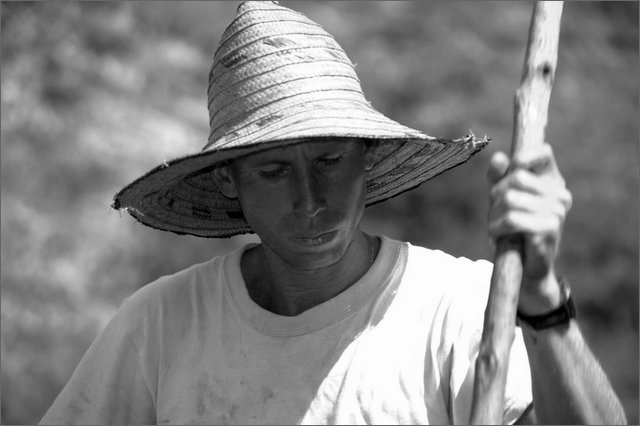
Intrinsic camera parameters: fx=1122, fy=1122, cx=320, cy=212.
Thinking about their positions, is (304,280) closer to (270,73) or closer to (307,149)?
(307,149)

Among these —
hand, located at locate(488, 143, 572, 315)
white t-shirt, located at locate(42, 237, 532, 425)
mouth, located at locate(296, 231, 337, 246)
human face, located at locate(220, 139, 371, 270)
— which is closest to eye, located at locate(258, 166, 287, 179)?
human face, located at locate(220, 139, 371, 270)

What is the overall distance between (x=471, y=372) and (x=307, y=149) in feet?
2.07

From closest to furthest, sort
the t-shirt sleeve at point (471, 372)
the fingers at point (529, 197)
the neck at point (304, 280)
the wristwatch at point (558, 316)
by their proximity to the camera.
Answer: the fingers at point (529, 197)
the wristwatch at point (558, 316)
the t-shirt sleeve at point (471, 372)
the neck at point (304, 280)

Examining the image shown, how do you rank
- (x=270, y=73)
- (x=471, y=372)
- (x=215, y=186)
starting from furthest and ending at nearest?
(x=215, y=186), (x=270, y=73), (x=471, y=372)

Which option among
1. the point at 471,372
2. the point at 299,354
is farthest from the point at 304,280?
the point at 471,372

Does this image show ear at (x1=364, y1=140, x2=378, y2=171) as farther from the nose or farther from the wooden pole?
the wooden pole

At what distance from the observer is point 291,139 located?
2.50m

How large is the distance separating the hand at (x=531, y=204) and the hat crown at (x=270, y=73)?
67 cm

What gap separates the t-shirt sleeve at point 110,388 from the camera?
9.41ft

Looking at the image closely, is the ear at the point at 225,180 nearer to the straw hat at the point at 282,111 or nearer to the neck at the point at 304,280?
the straw hat at the point at 282,111

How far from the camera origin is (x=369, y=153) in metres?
2.78

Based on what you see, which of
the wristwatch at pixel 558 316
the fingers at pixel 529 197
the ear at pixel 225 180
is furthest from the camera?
the ear at pixel 225 180

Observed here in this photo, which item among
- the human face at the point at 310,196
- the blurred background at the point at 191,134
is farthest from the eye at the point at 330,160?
the blurred background at the point at 191,134

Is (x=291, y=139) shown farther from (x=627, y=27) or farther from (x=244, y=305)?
(x=627, y=27)
